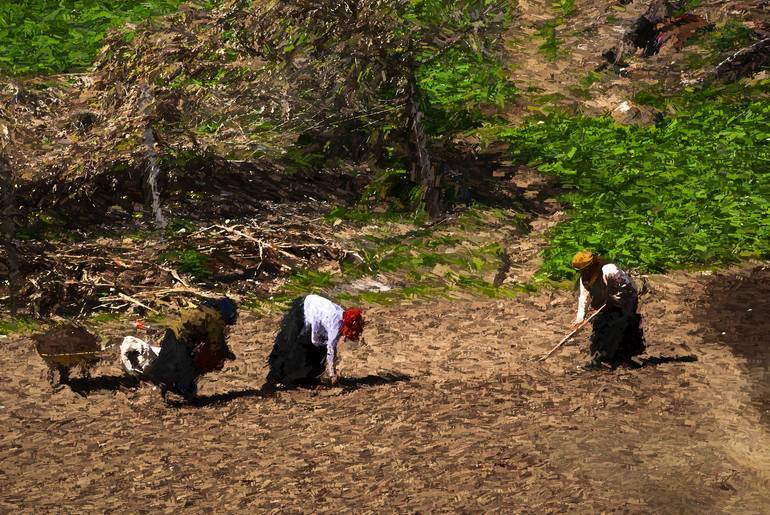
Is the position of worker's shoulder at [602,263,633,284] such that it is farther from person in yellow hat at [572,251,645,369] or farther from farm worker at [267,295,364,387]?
farm worker at [267,295,364,387]

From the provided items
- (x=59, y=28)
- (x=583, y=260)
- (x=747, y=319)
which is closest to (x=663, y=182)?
(x=747, y=319)

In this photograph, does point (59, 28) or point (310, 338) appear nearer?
point (310, 338)

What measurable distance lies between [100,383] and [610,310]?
212 inches

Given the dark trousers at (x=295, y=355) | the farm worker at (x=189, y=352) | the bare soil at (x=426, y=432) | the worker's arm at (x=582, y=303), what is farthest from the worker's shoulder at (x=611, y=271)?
the farm worker at (x=189, y=352)

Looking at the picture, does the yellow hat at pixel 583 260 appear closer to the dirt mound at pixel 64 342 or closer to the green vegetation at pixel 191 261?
the dirt mound at pixel 64 342

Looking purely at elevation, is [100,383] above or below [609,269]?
below

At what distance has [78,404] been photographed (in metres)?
13.5

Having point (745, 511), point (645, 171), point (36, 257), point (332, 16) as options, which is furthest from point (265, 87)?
point (745, 511)

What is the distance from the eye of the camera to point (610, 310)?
45.3 feet

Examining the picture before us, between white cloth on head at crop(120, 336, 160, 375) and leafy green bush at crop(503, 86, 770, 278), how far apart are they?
255 inches

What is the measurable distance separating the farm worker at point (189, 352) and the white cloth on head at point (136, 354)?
34 cm

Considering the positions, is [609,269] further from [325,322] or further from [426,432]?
[325,322]

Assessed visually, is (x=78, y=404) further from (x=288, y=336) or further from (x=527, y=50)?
(x=527, y=50)

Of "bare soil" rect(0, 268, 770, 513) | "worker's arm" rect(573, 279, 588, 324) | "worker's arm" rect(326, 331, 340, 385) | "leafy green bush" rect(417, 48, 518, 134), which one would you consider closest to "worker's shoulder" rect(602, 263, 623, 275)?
"worker's arm" rect(573, 279, 588, 324)
